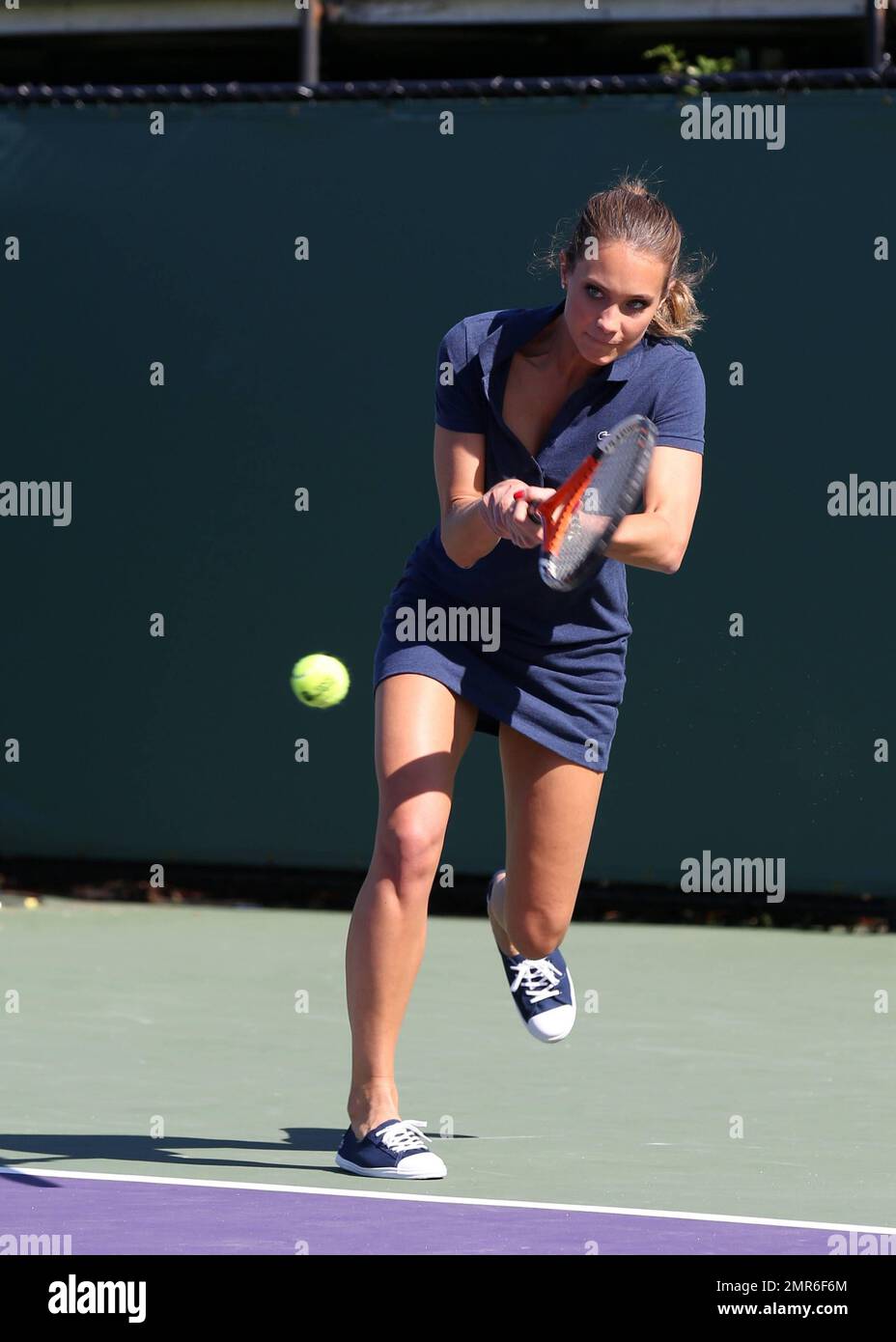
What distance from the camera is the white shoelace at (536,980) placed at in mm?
4891

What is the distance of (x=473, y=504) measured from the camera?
4.16m

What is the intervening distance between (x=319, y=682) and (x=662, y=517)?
7.56 ft

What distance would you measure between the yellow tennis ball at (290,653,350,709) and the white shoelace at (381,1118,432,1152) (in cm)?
207

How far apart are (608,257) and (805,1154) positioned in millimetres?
1720

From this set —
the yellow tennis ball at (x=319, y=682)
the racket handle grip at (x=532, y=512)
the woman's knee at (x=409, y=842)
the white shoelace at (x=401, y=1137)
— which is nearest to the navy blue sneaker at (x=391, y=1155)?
the white shoelace at (x=401, y=1137)

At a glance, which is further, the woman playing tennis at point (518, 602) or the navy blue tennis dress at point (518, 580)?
the navy blue tennis dress at point (518, 580)

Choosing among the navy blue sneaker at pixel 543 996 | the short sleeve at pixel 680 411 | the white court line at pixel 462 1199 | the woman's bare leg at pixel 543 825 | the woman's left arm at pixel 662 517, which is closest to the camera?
the white court line at pixel 462 1199

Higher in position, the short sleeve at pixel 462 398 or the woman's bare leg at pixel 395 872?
the short sleeve at pixel 462 398

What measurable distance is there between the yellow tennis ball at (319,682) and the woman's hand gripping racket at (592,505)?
234 centimetres

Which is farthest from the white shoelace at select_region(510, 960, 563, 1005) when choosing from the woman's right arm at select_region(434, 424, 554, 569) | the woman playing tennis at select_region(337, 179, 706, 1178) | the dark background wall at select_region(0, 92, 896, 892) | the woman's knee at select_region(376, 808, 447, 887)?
the dark background wall at select_region(0, 92, 896, 892)

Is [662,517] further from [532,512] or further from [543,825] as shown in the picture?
[543,825]

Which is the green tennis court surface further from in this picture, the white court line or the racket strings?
the racket strings

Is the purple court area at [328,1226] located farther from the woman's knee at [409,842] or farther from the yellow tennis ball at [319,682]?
the yellow tennis ball at [319,682]

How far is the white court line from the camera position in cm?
390
